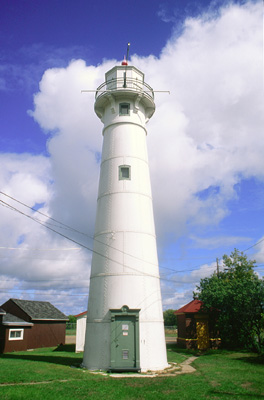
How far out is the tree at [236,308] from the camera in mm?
23128

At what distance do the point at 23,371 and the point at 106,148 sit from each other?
12.5 m

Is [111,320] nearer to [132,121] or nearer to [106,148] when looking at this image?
[106,148]

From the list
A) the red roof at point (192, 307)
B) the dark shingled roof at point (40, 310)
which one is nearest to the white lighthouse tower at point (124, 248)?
the red roof at point (192, 307)

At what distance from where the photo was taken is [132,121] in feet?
63.6

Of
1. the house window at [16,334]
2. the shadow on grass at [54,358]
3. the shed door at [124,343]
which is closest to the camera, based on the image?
the shed door at [124,343]

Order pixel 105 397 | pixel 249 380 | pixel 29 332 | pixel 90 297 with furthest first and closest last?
pixel 29 332, pixel 90 297, pixel 249 380, pixel 105 397

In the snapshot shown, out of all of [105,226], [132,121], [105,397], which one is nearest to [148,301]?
[105,226]

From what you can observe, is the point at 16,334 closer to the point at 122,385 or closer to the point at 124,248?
the point at 124,248

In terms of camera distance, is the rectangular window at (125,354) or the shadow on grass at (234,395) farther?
the rectangular window at (125,354)

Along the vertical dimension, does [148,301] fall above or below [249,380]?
above

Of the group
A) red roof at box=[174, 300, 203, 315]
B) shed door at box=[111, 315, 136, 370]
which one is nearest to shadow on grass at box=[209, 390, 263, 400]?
shed door at box=[111, 315, 136, 370]

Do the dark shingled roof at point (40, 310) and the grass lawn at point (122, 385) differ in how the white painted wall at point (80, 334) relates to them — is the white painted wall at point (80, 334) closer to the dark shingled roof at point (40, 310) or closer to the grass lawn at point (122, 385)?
the dark shingled roof at point (40, 310)

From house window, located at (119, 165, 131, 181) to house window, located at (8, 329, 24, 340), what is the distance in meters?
18.8

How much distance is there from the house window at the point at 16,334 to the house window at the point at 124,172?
18761 millimetres
